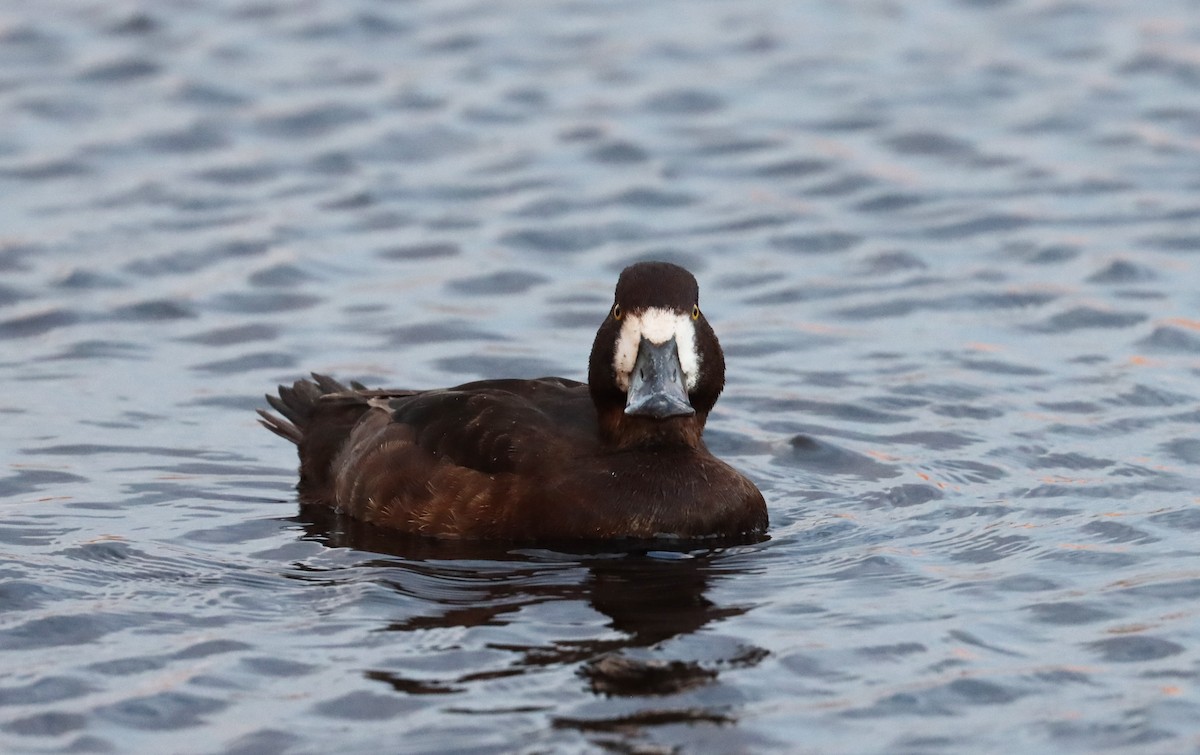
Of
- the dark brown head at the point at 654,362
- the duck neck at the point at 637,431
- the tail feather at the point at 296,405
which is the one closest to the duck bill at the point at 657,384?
the dark brown head at the point at 654,362

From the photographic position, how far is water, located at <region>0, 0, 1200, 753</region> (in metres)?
6.92

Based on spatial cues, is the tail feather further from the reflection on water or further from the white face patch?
the white face patch

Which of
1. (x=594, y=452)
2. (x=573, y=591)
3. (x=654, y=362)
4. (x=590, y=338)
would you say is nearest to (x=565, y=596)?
(x=573, y=591)

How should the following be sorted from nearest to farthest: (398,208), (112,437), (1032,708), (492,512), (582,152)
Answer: (1032,708)
(492,512)
(112,437)
(398,208)
(582,152)

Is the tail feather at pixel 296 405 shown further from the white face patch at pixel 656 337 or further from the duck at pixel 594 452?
the white face patch at pixel 656 337

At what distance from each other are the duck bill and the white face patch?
3 centimetres

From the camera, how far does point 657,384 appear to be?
27.3 feet

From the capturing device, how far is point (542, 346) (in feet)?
37.4

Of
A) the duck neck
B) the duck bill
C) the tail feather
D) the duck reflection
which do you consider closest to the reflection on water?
the duck reflection

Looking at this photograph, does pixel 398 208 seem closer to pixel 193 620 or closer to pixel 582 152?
pixel 582 152

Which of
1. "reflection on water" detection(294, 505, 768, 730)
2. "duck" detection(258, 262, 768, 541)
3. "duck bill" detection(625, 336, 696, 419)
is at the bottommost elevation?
"reflection on water" detection(294, 505, 768, 730)

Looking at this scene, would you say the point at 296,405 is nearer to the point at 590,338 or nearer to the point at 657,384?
the point at 590,338

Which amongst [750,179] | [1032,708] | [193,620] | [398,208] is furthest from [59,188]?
[1032,708]

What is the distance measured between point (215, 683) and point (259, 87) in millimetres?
9529
